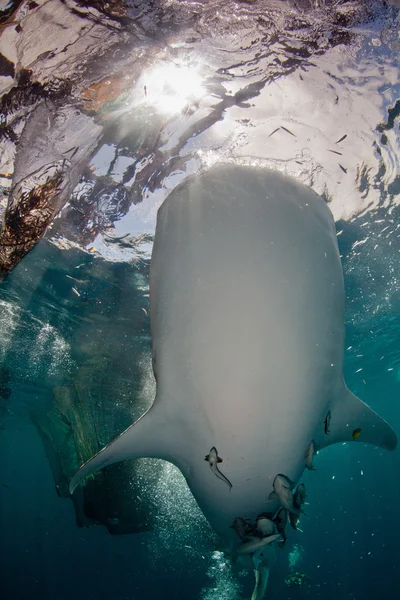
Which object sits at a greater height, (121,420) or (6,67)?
(6,67)

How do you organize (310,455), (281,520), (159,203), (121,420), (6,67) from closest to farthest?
(310,455) < (281,520) < (6,67) < (159,203) < (121,420)

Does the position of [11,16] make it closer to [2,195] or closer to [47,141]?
[47,141]

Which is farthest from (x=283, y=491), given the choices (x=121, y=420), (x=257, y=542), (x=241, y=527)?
(x=121, y=420)

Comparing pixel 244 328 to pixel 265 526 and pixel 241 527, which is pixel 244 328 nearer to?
pixel 265 526

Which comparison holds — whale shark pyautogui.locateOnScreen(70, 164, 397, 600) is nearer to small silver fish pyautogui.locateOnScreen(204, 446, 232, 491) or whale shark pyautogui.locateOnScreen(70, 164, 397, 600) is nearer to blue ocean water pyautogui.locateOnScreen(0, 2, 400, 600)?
small silver fish pyautogui.locateOnScreen(204, 446, 232, 491)

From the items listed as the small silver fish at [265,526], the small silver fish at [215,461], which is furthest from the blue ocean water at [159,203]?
the small silver fish at [215,461]

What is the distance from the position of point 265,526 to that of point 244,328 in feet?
7.17

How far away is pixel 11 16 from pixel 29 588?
36.0 metres

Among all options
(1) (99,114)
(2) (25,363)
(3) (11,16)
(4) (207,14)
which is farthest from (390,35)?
(2) (25,363)

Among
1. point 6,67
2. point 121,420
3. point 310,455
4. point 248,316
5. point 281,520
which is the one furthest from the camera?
point 121,420

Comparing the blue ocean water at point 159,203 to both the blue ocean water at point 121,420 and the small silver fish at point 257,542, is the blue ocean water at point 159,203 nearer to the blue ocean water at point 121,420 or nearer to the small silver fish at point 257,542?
the blue ocean water at point 121,420

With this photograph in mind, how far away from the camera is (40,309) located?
1221 centimetres

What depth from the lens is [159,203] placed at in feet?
23.1

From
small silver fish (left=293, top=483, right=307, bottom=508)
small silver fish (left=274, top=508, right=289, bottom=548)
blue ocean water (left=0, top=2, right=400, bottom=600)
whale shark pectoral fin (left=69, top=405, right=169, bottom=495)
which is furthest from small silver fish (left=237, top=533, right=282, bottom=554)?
blue ocean water (left=0, top=2, right=400, bottom=600)
